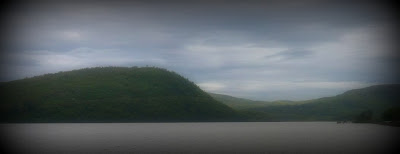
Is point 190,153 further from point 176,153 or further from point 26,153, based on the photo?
point 26,153

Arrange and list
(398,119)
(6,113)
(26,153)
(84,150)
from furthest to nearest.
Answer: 1. (6,113)
2. (398,119)
3. (84,150)
4. (26,153)

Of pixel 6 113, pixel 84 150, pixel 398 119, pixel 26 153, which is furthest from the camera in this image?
pixel 6 113

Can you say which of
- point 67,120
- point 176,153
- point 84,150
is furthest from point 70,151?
point 67,120

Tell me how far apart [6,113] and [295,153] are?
181893 millimetres

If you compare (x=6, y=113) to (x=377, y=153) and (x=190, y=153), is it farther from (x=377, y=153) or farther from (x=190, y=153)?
(x=377, y=153)

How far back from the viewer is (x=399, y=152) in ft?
162

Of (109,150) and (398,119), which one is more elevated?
(398,119)

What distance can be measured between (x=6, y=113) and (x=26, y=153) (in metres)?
165

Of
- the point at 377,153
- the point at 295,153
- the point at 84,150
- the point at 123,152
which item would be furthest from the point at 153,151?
the point at 377,153

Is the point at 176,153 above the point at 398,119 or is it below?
below

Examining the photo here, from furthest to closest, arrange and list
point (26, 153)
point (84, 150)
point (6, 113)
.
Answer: point (6, 113), point (84, 150), point (26, 153)

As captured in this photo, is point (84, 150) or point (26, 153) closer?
point (26, 153)

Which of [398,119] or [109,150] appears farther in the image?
[398,119]

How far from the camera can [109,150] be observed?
52562 mm
